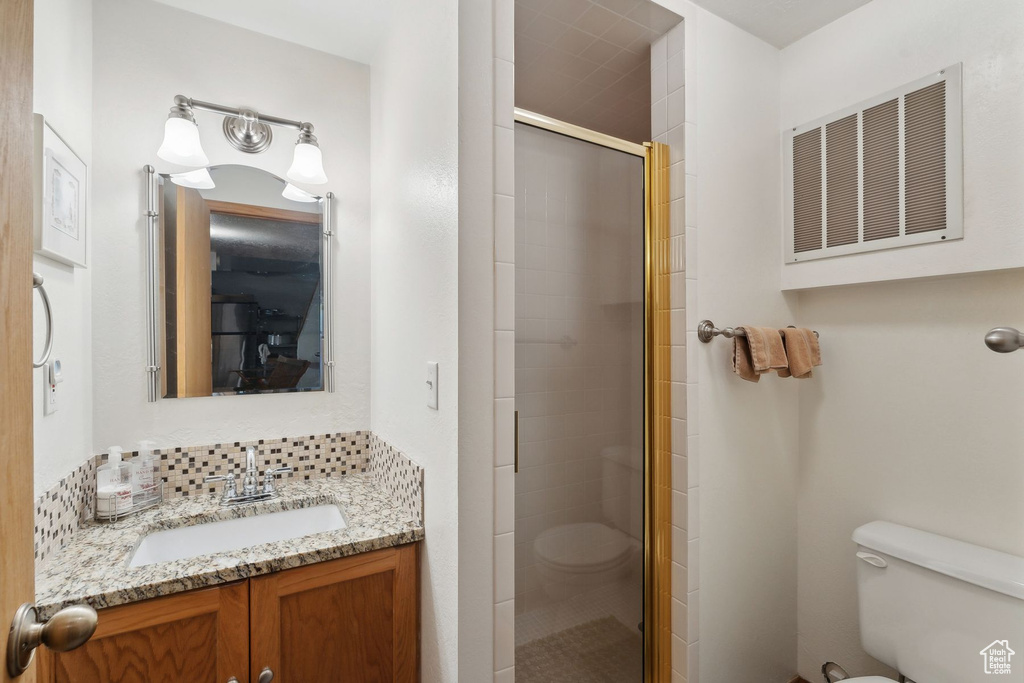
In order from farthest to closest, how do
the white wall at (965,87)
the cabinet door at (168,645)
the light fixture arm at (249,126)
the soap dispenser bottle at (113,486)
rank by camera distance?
1. the light fixture arm at (249,126)
2. the soap dispenser bottle at (113,486)
3. the white wall at (965,87)
4. the cabinet door at (168,645)

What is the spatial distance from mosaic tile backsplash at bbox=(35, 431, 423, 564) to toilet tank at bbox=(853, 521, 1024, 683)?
1.34 metres

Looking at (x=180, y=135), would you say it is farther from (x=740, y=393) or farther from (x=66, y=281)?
(x=740, y=393)

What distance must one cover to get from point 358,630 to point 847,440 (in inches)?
64.7

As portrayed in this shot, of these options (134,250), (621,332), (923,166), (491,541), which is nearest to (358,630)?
(491,541)

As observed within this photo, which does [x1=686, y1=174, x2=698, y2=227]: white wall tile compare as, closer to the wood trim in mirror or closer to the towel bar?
the towel bar

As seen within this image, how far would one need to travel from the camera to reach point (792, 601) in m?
1.69

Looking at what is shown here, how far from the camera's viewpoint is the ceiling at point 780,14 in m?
1.45

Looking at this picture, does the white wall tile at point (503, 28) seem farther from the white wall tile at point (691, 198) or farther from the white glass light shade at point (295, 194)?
the white glass light shade at point (295, 194)

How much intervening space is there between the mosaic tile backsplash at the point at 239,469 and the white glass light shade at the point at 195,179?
0.85m

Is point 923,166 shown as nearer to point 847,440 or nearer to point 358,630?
point 847,440

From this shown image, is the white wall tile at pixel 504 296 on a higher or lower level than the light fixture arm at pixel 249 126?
lower

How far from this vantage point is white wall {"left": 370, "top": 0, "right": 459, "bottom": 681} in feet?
3.46

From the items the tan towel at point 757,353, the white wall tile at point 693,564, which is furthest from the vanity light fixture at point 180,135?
the white wall tile at point 693,564

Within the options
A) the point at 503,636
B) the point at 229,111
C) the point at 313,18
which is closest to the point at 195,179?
the point at 229,111
